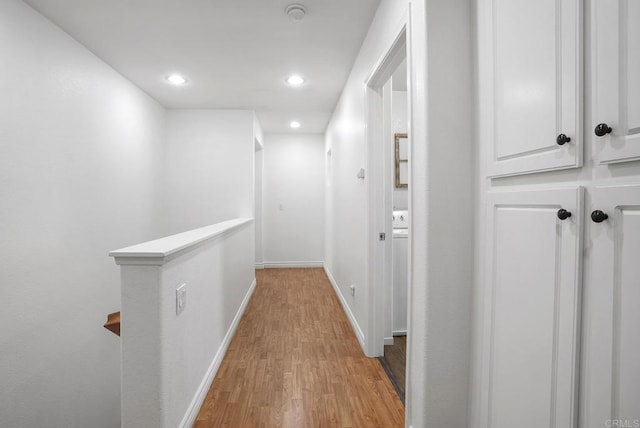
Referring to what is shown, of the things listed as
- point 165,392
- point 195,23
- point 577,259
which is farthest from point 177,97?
point 577,259

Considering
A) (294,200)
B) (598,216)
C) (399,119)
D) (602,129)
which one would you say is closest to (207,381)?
(598,216)

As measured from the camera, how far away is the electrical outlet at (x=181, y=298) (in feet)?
4.65

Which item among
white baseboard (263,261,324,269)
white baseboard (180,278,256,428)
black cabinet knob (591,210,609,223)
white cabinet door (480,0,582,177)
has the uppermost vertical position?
white cabinet door (480,0,582,177)

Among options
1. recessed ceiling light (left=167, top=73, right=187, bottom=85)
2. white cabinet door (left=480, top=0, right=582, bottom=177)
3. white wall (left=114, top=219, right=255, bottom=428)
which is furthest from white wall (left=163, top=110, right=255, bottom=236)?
white cabinet door (left=480, top=0, right=582, bottom=177)

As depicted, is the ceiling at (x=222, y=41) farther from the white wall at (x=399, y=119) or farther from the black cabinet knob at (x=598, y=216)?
the black cabinet knob at (x=598, y=216)

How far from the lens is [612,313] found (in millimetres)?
688

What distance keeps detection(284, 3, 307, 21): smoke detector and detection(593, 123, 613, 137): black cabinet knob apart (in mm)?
1783

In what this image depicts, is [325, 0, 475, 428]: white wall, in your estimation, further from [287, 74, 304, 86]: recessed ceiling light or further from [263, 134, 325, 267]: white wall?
[263, 134, 325, 267]: white wall

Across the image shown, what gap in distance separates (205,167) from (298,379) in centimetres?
298

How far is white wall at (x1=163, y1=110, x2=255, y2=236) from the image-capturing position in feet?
13.2

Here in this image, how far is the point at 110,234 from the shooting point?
2.74m

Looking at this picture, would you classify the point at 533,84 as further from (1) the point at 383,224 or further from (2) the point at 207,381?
(2) the point at 207,381

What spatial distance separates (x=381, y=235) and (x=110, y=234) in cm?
239

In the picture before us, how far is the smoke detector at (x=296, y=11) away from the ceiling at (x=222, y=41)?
3 centimetres
